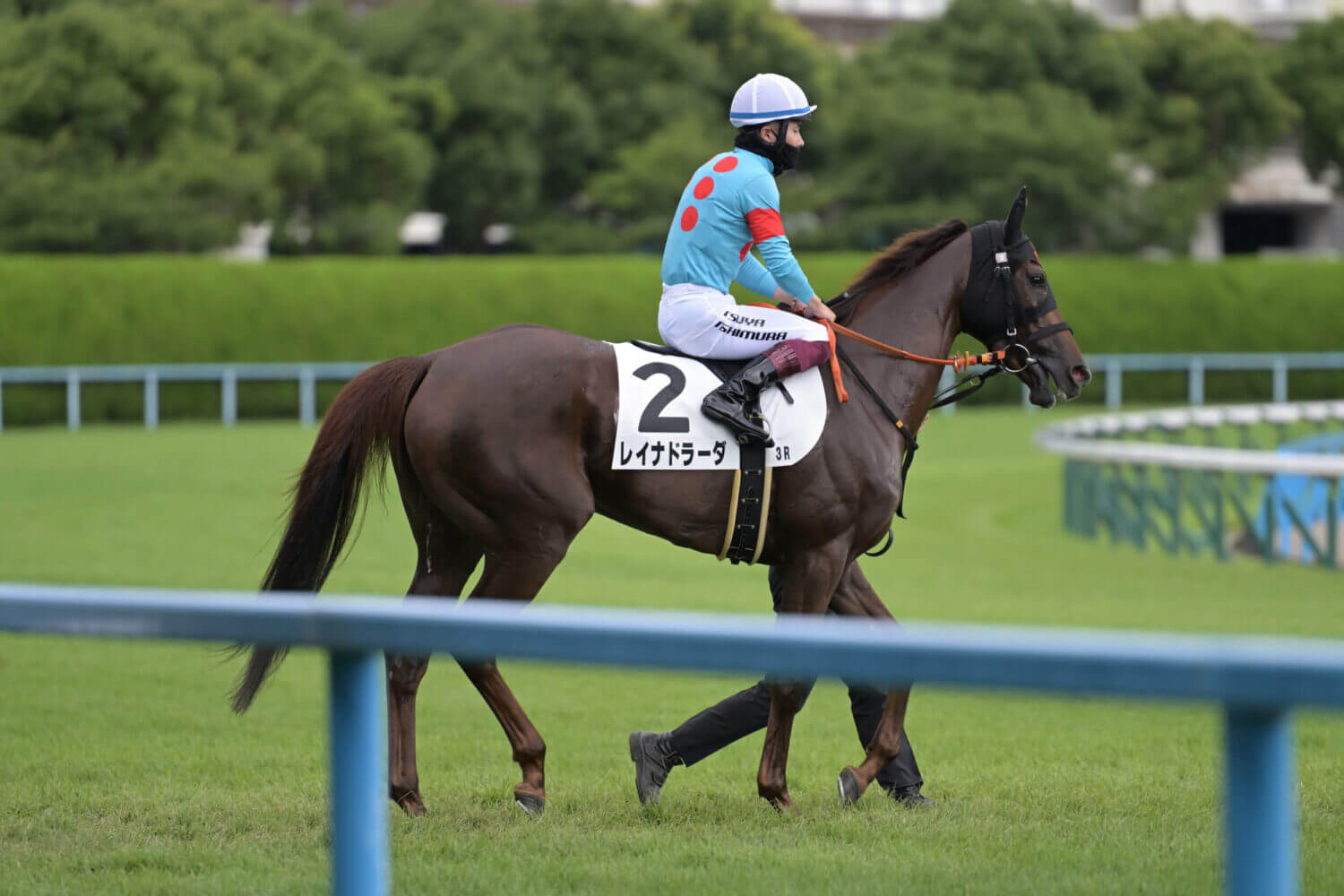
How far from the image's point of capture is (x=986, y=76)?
3406 cm

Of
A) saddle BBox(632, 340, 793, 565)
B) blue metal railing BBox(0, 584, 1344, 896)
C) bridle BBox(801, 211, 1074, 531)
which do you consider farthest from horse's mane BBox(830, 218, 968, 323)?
blue metal railing BBox(0, 584, 1344, 896)

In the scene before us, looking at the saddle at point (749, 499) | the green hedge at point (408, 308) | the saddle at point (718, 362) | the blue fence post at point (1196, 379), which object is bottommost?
the blue fence post at point (1196, 379)

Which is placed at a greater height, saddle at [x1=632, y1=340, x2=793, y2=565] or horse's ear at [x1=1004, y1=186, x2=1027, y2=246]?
horse's ear at [x1=1004, y1=186, x2=1027, y2=246]

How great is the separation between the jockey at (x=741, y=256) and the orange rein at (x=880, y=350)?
0.05 metres

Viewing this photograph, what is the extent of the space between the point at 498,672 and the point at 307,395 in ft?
62.2

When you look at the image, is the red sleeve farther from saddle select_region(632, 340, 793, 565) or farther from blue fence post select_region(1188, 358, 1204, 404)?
blue fence post select_region(1188, 358, 1204, 404)

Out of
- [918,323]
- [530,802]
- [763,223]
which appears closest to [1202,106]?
[918,323]

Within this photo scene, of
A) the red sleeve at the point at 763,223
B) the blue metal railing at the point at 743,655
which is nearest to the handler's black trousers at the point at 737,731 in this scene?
the red sleeve at the point at 763,223

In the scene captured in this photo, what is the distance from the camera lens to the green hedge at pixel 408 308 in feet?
74.4

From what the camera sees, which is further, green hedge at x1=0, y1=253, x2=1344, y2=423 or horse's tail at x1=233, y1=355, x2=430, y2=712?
green hedge at x1=0, y1=253, x2=1344, y2=423

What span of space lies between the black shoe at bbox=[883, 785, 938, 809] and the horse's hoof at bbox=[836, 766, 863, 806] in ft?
0.33

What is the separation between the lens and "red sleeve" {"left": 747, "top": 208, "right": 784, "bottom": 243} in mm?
4996

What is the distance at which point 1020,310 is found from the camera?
5.50 meters

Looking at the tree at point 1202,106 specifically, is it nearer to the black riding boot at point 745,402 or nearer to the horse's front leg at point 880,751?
the black riding boot at point 745,402
